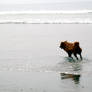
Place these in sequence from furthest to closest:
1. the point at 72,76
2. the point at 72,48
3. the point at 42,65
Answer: the point at 72,48
the point at 42,65
the point at 72,76

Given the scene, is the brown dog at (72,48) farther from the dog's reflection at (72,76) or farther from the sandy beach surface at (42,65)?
the dog's reflection at (72,76)

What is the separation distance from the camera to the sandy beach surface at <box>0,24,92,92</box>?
9.23 m

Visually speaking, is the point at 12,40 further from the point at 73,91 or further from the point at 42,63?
the point at 73,91

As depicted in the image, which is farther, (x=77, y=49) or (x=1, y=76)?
(x=77, y=49)

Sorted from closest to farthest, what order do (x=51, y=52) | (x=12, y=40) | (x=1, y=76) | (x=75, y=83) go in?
(x=75, y=83)
(x=1, y=76)
(x=51, y=52)
(x=12, y=40)

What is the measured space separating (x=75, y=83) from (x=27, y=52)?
5.48m

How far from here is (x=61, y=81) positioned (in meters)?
9.62

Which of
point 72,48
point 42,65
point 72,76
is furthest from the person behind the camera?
point 72,48

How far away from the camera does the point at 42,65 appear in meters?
11.8

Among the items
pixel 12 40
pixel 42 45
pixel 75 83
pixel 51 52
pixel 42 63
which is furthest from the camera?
pixel 12 40

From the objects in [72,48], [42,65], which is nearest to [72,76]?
[42,65]

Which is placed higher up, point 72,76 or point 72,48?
point 72,48

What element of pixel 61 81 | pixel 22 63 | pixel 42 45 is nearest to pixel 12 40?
pixel 42 45

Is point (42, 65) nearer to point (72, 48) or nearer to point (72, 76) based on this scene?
point (72, 48)
